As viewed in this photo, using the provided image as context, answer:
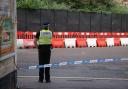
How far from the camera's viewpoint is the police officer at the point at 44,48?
1427 centimetres

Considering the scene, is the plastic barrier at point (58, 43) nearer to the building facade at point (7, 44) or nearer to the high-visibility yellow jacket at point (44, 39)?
the high-visibility yellow jacket at point (44, 39)

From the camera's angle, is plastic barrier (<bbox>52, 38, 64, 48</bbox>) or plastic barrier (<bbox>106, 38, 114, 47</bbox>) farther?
plastic barrier (<bbox>106, 38, 114, 47</bbox>)

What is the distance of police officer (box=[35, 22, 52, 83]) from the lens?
14.3m

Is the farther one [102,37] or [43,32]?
[102,37]

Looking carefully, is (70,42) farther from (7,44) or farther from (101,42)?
(7,44)

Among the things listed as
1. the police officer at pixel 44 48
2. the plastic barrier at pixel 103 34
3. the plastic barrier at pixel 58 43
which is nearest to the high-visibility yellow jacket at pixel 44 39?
the police officer at pixel 44 48

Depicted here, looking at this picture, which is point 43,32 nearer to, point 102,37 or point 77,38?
point 77,38

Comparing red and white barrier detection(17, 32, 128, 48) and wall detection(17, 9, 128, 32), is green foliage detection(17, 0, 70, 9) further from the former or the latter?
red and white barrier detection(17, 32, 128, 48)

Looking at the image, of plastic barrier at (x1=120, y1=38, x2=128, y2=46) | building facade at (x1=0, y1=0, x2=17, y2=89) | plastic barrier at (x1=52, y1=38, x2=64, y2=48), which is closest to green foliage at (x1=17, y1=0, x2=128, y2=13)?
plastic barrier at (x1=120, y1=38, x2=128, y2=46)

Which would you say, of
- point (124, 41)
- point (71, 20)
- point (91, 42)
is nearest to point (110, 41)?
point (124, 41)

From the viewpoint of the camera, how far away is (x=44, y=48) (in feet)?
46.9

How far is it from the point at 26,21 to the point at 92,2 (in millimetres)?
10134

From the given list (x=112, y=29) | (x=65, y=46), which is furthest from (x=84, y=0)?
(x=65, y=46)

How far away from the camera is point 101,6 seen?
42.1 meters
